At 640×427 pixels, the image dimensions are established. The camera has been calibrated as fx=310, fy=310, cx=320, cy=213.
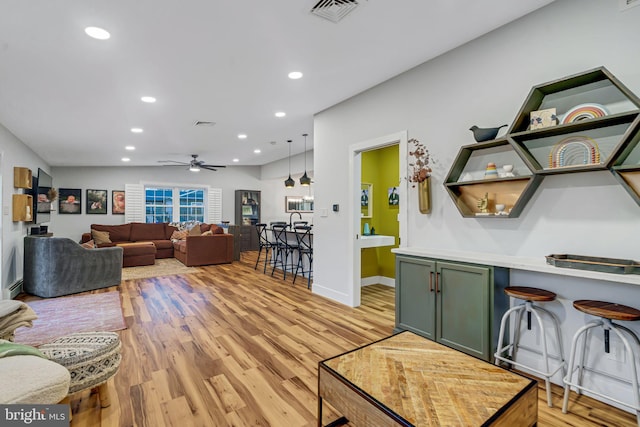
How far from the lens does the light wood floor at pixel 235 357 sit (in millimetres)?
1930

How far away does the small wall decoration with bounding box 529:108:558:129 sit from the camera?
7.32 feet

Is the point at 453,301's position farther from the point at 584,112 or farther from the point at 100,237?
the point at 100,237

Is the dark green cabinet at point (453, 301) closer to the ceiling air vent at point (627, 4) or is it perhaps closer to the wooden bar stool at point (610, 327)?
the wooden bar stool at point (610, 327)

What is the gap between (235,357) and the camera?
2.70 metres

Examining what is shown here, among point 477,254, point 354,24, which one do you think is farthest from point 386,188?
point 354,24

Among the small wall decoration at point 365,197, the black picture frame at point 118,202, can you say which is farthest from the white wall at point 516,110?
the black picture frame at point 118,202

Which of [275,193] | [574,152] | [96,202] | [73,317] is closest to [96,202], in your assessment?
[96,202]

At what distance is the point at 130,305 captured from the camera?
13.9ft

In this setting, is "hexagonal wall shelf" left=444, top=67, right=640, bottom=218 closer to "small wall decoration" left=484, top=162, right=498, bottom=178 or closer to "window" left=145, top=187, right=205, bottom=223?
"small wall decoration" left=484, top=162, right=498, bottom=178

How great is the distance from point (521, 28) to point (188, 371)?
12.6 feet

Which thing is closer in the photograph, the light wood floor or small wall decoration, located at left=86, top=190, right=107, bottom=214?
the light wood floor

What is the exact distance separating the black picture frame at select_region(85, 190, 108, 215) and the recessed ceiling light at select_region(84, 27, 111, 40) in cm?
749

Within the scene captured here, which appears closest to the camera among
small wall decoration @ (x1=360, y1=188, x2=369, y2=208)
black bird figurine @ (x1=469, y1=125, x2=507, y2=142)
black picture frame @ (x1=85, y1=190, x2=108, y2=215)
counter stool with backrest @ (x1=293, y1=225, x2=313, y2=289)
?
black bird figurine @ (x1=469, y1=125, x2=507, y2=142)

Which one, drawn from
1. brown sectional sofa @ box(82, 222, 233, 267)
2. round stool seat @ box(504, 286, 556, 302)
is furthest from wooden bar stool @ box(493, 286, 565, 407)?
brown sectional sofa @ box(82, 222, 233, 267)
